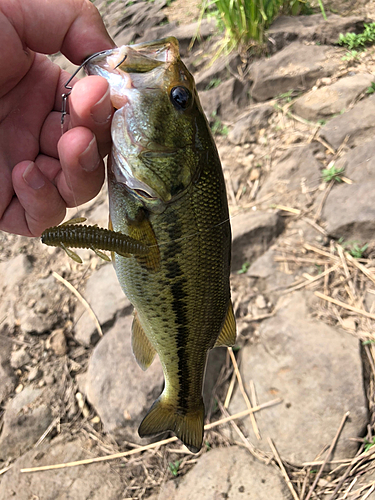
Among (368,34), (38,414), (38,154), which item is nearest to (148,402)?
(38,414)

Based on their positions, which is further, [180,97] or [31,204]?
[31,204]

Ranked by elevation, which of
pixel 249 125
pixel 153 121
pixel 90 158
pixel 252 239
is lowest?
pixel 252 239

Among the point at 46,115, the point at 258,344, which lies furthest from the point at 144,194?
the point at 258,344

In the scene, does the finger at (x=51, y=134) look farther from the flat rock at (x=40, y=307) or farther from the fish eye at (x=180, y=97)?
the flat rock at (x=40, y=307)

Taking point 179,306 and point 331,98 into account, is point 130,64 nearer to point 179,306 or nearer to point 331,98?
point 179,306

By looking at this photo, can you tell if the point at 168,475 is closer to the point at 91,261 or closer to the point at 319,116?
the point at 91,261

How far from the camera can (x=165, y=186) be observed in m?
1.38

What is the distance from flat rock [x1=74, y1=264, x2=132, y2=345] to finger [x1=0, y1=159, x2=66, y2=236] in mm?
1216

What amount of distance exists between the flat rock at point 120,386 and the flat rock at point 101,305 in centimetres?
20

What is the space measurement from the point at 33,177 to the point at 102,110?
0.55m

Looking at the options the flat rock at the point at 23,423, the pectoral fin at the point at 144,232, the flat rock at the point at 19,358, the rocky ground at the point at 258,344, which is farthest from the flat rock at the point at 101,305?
the pectoral fin at the point at 144,232

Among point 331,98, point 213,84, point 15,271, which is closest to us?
point 15,271

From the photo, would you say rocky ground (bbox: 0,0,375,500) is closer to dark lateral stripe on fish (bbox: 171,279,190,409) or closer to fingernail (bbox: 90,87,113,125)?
dark lateral stripe on fish (bbox: 171,279,190,409)

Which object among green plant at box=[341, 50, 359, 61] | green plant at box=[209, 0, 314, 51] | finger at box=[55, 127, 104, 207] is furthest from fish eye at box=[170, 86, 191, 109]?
green plant at box=[209, 0, 314, 51]
